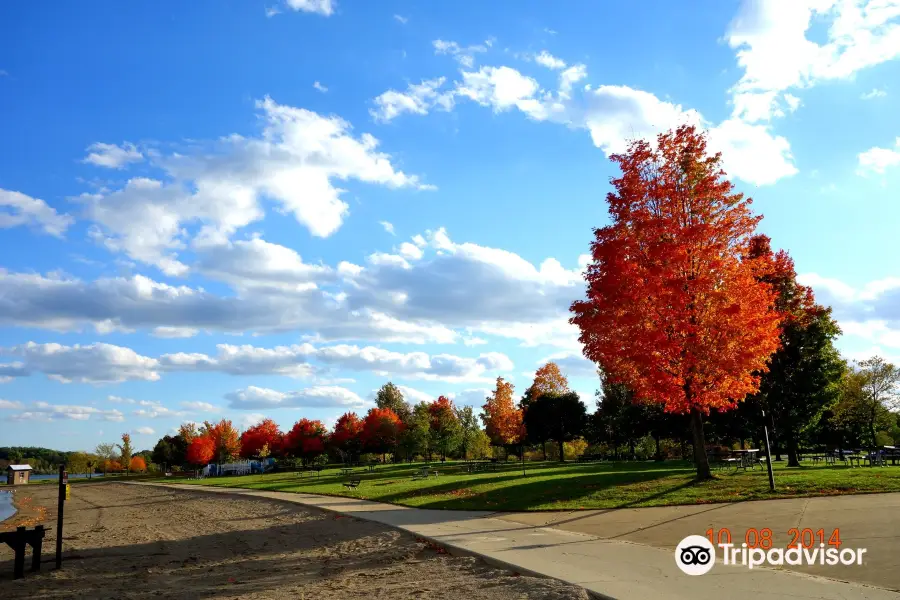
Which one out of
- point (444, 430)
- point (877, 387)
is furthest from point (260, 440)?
point (877, 387)

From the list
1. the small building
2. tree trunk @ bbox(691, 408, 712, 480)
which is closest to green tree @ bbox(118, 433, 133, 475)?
the small building

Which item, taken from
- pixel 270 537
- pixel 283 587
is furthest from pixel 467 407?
pixel 283 587

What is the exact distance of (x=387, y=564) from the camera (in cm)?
1202

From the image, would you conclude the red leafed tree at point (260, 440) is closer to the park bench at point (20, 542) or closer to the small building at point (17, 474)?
the small building at point (17, 474)

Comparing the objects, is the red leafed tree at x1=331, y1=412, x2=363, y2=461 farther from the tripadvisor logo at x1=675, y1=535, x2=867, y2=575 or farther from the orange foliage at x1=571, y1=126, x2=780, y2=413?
the tripadvisor logo at x1=675, y1=535, x2=867, y2=575

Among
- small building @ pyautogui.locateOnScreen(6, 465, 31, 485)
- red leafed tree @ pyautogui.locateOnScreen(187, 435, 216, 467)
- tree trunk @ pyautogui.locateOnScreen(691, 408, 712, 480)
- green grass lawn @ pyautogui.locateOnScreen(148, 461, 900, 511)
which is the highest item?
tree trunk @ pyautogui.locateOnScreen(691, 408, 712, 480)

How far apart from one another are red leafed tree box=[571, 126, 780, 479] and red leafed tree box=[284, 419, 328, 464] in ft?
213

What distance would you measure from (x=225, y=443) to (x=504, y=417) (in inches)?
1572

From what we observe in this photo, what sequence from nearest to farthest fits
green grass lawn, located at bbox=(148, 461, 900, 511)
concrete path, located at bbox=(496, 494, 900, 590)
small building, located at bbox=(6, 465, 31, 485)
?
1. concrete path, located at bbox=(496, 494, 900, 590)
2. green grass lawn, located at bbox=(148, 461, 900, 511)
3. small building, located at bbox=(6, 465, 31, 485)

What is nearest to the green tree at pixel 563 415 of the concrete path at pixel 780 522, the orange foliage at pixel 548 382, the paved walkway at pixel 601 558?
the orange foliage at pixel 548 382

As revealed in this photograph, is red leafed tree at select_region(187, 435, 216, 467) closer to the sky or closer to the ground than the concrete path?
closer to the ground

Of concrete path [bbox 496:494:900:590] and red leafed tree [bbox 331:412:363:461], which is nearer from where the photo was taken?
concrete path [bbox 496:494:900:590]

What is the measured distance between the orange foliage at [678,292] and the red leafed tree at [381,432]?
5965 centimetres

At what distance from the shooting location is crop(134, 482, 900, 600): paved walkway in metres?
8.11
